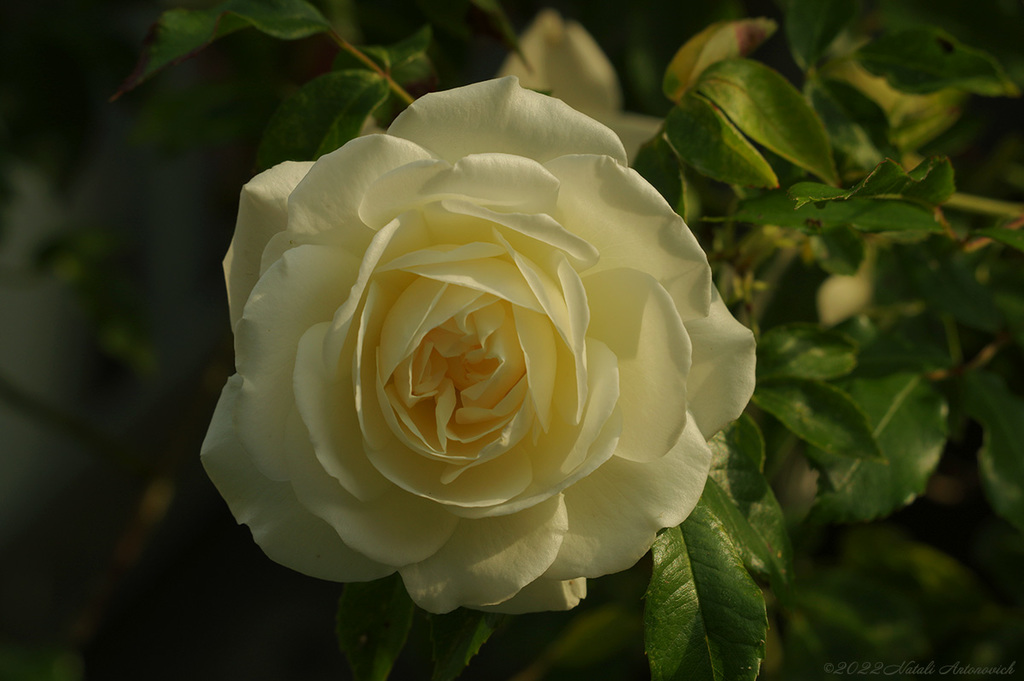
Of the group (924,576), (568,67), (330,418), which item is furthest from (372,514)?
(924,576)

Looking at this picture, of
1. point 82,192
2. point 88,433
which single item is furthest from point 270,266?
point 82,192

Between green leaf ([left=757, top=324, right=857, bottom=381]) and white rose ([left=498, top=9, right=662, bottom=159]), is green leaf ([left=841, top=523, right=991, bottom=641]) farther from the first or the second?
white rose ([left=498, top=9, right=662, bottom=159])

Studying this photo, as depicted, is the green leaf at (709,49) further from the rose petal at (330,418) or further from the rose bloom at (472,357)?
the rose petal at (330,418)

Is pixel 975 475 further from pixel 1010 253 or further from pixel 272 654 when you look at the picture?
pixel 272 654

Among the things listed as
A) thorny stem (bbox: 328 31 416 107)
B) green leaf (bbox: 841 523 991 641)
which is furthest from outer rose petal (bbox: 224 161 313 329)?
green leaf (bbox: 841 523 991 641)

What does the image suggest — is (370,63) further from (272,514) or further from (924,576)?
(924,576)

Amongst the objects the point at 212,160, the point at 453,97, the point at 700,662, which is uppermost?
the point at 453,97

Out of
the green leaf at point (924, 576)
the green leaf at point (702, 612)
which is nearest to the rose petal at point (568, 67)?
the green leaf at point (702, 612)
